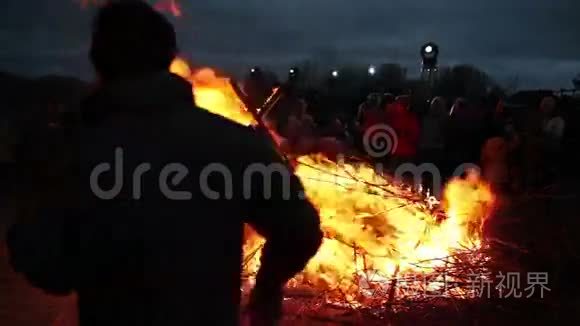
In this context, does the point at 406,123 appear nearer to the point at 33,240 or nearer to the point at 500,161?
the point at 500,161

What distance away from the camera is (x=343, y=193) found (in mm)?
5457

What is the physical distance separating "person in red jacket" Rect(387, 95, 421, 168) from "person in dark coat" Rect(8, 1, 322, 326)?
724 centimetres

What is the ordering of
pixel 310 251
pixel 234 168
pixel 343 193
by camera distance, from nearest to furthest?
pixel 234 168
pixel 310 251
pixel 343 193

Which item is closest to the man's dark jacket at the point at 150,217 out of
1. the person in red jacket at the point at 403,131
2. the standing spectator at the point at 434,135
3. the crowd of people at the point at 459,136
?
the crowd of people at the point at 459,136

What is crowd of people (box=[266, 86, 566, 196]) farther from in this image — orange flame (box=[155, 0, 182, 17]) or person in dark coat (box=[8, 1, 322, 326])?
person in dark coat (box=[8, 1, 322, 326])

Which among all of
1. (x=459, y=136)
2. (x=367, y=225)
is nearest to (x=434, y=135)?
(x=459, y=136)

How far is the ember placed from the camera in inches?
199

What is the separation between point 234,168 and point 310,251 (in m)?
0.36

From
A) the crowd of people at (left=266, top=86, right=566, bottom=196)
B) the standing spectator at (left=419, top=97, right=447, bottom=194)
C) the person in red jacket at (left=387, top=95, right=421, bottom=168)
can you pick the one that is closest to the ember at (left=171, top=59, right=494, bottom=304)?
the crowd of people at (left=266, top=86, right=566, bottom=196)

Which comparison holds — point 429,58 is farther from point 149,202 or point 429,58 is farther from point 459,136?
point 149,202

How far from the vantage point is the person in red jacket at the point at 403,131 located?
8836 mm

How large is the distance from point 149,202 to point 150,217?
1.6 inches

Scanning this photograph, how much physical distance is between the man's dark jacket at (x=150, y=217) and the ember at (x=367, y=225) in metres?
3.09

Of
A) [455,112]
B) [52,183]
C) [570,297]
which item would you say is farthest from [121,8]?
[455,112]
